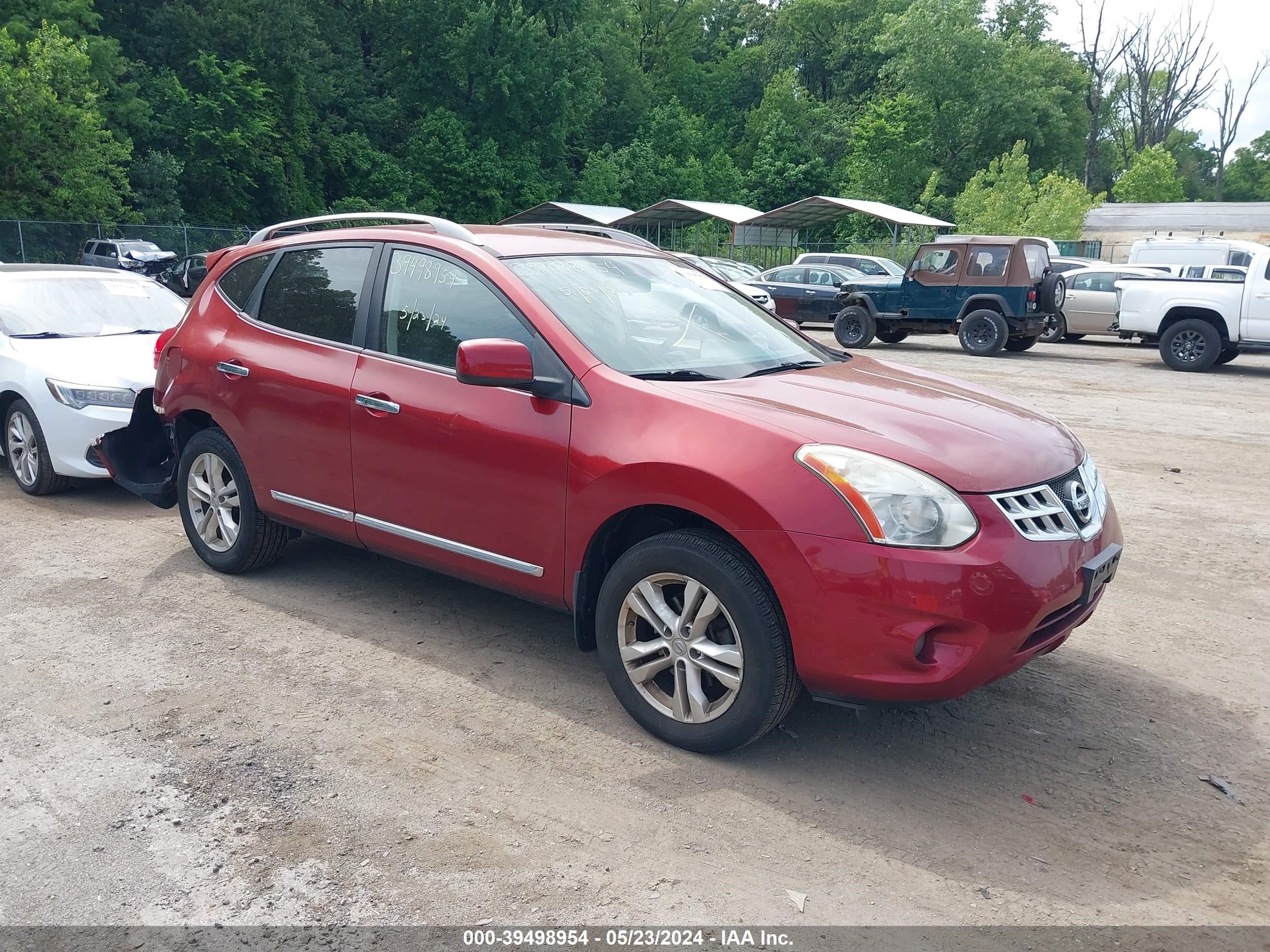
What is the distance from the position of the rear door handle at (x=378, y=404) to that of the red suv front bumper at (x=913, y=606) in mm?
1800

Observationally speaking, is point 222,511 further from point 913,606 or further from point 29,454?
point 913,606

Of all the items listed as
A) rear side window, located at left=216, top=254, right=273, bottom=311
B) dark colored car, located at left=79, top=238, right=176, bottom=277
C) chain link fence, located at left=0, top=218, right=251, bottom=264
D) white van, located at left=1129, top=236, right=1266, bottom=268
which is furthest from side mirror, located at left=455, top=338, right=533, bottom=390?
dark colored car, located at left=79, top=238, right=176, bottom=277

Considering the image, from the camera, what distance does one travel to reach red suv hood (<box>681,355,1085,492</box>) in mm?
3391

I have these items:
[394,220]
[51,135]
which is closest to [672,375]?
[394,220]

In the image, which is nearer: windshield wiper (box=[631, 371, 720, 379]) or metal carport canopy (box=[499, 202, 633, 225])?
windshield wiper (box=[631, 371, 720, 379])

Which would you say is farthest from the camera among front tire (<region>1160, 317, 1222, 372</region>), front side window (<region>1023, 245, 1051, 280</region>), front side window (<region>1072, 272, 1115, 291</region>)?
front side window (<region>1072, 272, 1115, 291</region>)

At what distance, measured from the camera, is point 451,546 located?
4.30 m

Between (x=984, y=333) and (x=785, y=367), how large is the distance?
15648 mm

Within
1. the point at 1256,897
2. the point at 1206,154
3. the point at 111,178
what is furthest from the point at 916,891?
the point at 1206,154

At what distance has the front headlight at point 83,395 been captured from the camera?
694 cm

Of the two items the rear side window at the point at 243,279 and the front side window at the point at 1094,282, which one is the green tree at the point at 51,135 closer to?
the front side window at the point at 1094,282

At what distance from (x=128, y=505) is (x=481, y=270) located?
4041 mm

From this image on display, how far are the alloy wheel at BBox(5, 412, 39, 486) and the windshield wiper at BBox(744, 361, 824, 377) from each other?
5297mm

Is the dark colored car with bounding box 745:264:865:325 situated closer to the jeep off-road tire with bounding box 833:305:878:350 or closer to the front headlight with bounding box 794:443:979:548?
the jeep off-road tire with bounding box 833:305:878:350
